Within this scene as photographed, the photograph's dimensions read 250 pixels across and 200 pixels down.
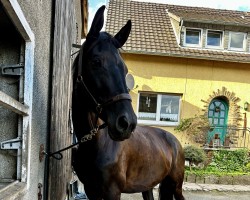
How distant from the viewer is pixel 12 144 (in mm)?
1612

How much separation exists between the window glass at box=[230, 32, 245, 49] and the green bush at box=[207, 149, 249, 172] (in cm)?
474

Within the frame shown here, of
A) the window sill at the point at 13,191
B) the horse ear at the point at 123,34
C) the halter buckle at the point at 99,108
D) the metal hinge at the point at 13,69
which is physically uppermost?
the horse ear at the point at 123,34

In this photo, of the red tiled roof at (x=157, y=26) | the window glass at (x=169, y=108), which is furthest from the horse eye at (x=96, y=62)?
the window glass at (x=169, y=108)

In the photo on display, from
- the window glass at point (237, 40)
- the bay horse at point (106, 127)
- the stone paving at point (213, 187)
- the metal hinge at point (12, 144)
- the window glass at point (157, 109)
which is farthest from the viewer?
the window glass at point (237, 40)

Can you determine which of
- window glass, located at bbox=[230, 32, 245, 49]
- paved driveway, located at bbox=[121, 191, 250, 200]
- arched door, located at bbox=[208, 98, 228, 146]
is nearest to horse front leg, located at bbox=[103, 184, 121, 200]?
paved driveway, located at bbox=[121, 191, 250, 200]

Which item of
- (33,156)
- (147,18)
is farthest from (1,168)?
(147,18)

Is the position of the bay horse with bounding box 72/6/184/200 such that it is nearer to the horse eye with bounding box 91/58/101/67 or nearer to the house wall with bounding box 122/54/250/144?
the horse eye with bounding box 91/58/101/67

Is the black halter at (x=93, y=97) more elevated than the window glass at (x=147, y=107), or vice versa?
the black halter at (x=93, y=97)

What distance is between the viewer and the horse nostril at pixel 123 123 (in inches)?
76.4

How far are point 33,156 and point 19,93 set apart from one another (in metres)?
0.43

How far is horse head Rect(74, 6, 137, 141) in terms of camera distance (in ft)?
6.54

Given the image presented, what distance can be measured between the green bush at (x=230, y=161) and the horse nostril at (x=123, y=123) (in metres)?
8.40

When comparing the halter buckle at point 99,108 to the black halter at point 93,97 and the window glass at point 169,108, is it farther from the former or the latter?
the window glass at point 169,108

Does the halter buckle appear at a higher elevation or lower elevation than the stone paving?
Result: higher
